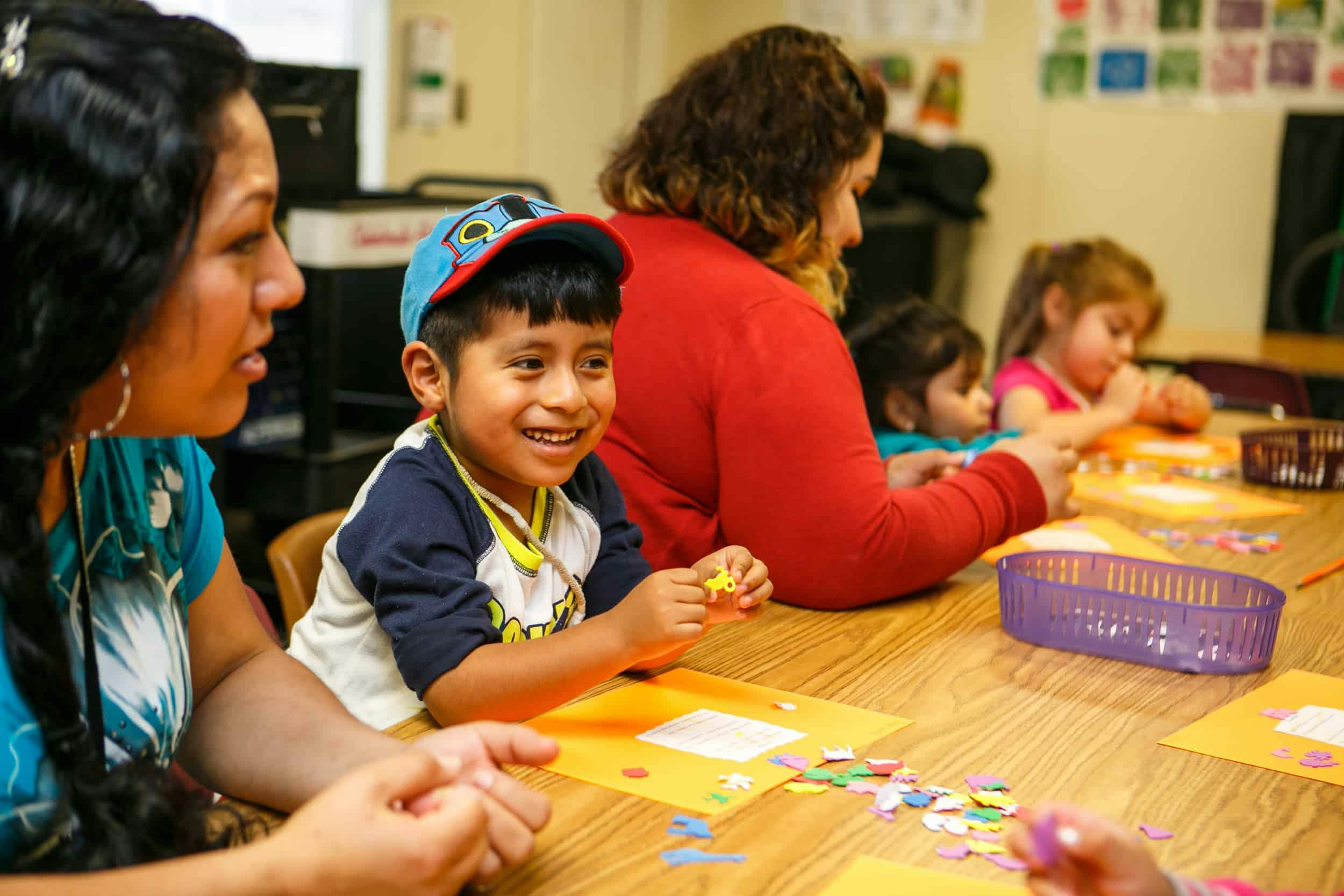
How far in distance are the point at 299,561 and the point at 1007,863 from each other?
892 millimetres

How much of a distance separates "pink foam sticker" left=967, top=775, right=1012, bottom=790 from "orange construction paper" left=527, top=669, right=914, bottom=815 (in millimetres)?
86

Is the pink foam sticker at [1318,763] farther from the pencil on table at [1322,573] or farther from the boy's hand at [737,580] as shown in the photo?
the pencil on table at [1322,573]

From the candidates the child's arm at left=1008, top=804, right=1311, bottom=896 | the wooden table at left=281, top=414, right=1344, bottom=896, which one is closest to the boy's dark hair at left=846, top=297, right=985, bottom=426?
the wooden table at left=281, top=414, right=1344, bottom=896

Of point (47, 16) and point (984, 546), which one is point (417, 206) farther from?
point (47, 16)

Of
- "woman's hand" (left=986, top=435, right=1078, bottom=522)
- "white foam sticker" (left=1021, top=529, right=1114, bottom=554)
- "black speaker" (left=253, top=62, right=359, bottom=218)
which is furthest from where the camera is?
"black speaker" (left=253, top=62, right=359, bottom=218)

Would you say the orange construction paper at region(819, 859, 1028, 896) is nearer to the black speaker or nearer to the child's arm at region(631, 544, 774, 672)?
the child's arm at region(631, 544, 774, 672)

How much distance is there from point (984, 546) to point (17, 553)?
1.10 metres

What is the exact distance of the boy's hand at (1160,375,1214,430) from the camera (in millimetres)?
2740

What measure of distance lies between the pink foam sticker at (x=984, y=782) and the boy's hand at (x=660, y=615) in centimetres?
25

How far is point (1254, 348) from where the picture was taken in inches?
156

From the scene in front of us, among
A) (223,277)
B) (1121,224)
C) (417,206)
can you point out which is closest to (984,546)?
(223,277)

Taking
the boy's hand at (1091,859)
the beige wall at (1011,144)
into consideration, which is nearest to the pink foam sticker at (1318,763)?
the boy's hand at (1091,859)

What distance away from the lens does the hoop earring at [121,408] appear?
726mm

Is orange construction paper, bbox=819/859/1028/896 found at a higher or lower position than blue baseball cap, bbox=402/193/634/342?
lower
